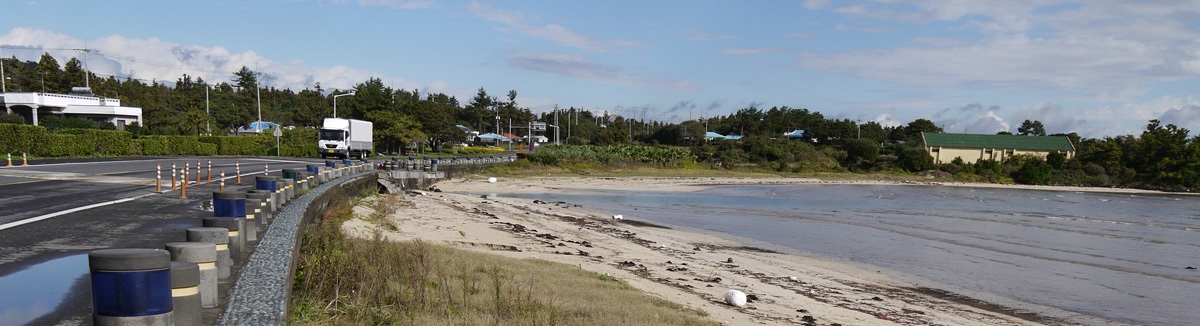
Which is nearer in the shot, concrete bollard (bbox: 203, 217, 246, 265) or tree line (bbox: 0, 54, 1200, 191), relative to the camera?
concrete bollard (bbox: 203, 217, 246, 265)

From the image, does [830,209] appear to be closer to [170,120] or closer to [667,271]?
[667,271]

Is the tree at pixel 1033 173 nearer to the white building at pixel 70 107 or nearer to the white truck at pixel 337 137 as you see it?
the white truck at pixel 337 137

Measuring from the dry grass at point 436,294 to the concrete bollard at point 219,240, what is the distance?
722 mm

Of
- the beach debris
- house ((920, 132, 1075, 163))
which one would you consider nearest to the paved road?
the beach debris

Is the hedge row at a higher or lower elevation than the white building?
lower

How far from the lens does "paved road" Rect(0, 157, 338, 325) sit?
20.4ft

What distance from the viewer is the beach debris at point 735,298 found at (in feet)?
41.9

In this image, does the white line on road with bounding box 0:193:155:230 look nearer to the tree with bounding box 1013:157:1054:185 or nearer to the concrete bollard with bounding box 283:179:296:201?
the concrete bollard with bounding box 283:179:296:201

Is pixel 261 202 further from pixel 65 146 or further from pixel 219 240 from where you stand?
pixel 65 146

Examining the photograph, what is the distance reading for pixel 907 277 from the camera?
58.9 ft

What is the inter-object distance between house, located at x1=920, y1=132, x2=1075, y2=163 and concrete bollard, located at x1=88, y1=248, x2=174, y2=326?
9897cm

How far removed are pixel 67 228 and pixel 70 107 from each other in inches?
2444

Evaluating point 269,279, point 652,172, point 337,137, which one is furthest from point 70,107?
point 269,279

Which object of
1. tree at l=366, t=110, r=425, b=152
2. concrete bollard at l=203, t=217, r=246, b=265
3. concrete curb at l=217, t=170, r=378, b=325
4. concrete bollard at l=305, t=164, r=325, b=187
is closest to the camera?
concrete curb at l=217, t=170, r=378, b=325
